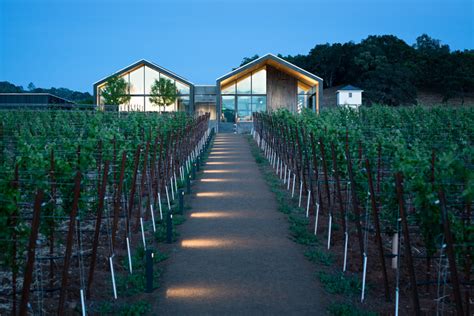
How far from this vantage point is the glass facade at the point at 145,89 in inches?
1784

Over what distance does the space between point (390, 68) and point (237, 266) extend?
62.8 m

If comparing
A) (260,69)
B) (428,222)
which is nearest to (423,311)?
(428,222)

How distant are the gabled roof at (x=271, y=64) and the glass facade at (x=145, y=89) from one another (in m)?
3.51

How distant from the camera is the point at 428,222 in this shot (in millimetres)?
6801

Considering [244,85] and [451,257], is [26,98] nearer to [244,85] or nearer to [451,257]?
[244,85]

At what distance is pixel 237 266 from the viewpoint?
889cm

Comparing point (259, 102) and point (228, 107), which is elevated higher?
point (259, 102)

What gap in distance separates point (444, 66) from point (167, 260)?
70.5 m

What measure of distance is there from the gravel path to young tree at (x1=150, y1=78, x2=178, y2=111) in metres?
30.3

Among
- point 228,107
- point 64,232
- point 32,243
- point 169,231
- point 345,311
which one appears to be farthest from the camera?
point 228,107

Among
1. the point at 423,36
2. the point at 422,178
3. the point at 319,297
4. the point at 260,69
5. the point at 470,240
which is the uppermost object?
the point at 423,36

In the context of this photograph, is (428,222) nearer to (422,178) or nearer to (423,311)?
(422,178)

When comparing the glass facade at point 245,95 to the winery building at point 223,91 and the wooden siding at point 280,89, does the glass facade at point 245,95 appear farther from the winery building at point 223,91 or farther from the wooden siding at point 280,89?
the wooden siding at point 280,89

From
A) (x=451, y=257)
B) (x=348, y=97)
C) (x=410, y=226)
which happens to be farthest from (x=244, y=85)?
(x=451, y=257)
